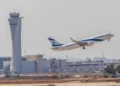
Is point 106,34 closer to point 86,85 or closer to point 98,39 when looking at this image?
point 98,39

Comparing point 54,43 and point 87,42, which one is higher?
point 54,43

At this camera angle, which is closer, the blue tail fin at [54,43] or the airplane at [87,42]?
the airplane at [87,42]

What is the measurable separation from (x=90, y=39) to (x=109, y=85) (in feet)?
152

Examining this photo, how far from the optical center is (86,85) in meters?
116

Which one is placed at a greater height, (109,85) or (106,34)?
(106,34)

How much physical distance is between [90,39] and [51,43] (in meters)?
29.7

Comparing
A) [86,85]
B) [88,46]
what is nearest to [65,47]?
[88,46]

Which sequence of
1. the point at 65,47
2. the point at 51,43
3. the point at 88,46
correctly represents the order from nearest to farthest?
the point at 88,46
the point at 65,47
the point at 51,43

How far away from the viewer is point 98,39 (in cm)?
15450

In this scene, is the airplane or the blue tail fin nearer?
the airplane

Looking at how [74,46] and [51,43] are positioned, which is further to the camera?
[51,43]

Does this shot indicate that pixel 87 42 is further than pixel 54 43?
No

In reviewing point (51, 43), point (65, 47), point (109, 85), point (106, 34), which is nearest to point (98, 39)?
point (106, 34)

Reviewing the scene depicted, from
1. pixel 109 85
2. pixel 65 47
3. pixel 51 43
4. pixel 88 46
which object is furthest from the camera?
pixel 51 43
